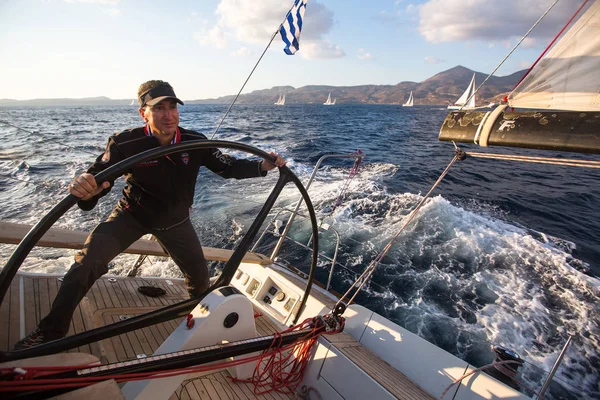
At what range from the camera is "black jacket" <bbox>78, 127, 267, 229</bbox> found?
185cm

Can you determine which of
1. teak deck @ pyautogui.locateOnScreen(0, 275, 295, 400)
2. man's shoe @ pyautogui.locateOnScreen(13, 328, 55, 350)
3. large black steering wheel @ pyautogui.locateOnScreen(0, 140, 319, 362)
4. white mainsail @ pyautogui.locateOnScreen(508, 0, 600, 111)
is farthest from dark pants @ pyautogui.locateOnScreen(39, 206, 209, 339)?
white mainsail @ pyautogui.locateOnScreen(508, 0, 600, 111)

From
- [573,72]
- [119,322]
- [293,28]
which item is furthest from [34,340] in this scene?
[293,28]

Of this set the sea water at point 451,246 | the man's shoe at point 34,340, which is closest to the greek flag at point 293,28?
the sea water at point 451,246

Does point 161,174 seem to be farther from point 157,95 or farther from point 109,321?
point 109,321

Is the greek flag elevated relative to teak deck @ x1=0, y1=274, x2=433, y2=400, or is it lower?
elevated

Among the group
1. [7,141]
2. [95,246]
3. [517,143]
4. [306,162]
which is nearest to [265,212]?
[95,246]

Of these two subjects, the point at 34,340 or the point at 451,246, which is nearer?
the point at 34,340

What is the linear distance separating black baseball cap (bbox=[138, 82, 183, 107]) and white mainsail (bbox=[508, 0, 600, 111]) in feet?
7.26

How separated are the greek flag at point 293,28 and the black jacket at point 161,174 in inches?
139

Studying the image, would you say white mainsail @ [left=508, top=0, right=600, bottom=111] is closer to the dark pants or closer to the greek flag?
the dark pants

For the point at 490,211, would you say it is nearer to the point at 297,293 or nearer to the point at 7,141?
the point at 297,293

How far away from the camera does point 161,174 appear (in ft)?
6.27

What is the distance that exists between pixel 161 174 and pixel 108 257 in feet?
1.81

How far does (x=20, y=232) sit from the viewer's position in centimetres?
211
